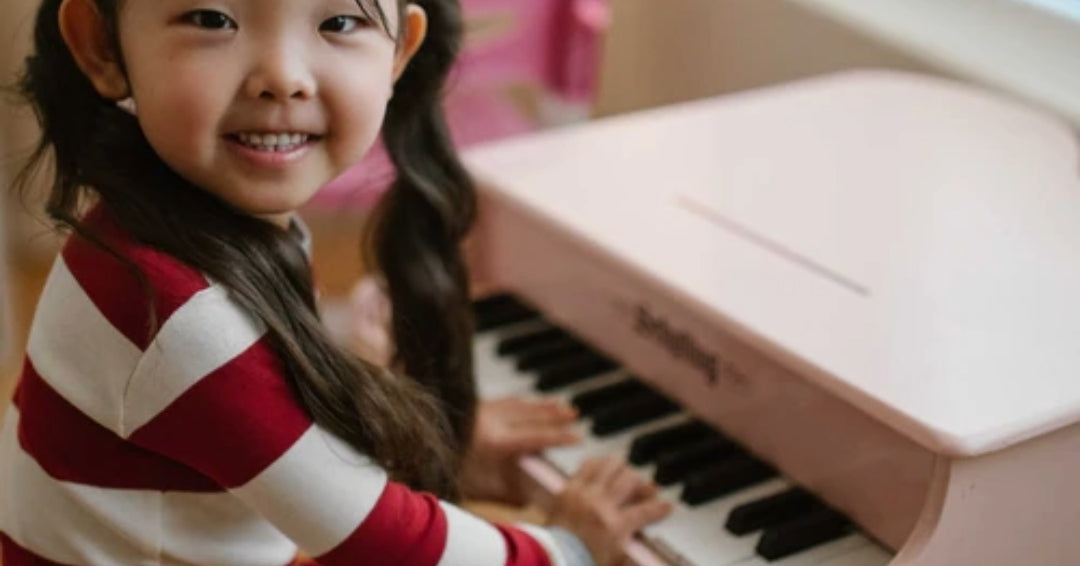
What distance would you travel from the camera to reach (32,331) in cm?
104

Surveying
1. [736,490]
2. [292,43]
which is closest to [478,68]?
[736,490]

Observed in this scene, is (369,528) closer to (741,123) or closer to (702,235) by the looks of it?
(702,235)

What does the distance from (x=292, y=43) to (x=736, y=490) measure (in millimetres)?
495

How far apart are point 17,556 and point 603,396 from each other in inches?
19.0

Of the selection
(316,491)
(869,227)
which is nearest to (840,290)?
(869,227)

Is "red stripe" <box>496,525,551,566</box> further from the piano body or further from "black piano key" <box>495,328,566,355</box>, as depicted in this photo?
"black piano key" <box>495,328,566,355</box>

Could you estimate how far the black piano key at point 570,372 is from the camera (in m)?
1.37

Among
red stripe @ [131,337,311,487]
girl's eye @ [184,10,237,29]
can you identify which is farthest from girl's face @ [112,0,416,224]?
red stripe @ [131,337,311,487]

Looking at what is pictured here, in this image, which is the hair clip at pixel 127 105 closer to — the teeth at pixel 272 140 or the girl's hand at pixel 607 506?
the teeth at pixel 272 140

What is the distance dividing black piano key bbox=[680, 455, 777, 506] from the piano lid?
4.4 inches

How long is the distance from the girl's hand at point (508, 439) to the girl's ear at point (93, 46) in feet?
1.46

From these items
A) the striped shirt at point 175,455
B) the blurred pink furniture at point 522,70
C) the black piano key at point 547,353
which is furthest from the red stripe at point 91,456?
the blurred pink furniture at point 522,70

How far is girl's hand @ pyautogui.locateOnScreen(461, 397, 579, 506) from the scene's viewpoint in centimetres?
128

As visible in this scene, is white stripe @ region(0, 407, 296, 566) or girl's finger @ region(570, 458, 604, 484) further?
girl's finger @ region(570, 458, 604, 484)
